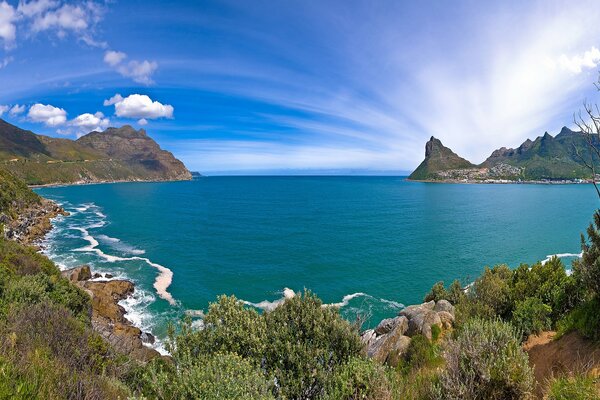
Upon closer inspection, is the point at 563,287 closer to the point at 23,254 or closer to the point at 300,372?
the point at 300,372

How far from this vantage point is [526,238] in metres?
63.2

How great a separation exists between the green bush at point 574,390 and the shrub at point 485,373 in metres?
0.51

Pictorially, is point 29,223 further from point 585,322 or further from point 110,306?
point 585,322

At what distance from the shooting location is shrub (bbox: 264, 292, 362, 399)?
9.95m

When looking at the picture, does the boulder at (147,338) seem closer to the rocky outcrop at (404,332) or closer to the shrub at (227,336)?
the rocky outcrop at (404,332)

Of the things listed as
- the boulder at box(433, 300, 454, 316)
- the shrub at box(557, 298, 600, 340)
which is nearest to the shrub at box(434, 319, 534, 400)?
the shrub at box(557, 298, 600, 340)

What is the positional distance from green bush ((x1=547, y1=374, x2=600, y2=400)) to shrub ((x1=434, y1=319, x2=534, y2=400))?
51 cm

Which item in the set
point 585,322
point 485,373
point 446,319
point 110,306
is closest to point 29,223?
point 110,306

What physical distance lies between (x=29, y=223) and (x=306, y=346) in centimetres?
8950

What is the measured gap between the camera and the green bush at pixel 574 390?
22.2 ft

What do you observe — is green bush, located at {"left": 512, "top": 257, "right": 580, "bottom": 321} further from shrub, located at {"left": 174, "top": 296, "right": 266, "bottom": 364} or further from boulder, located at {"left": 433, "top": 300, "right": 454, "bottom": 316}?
shrub, located at {"left": 174, "top": 296, "right": 266, "bottom": 364}

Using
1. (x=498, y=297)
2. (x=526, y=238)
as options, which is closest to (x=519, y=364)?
(x=498, y=297)

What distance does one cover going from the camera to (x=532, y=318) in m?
14.0

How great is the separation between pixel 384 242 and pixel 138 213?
84.9 metres
